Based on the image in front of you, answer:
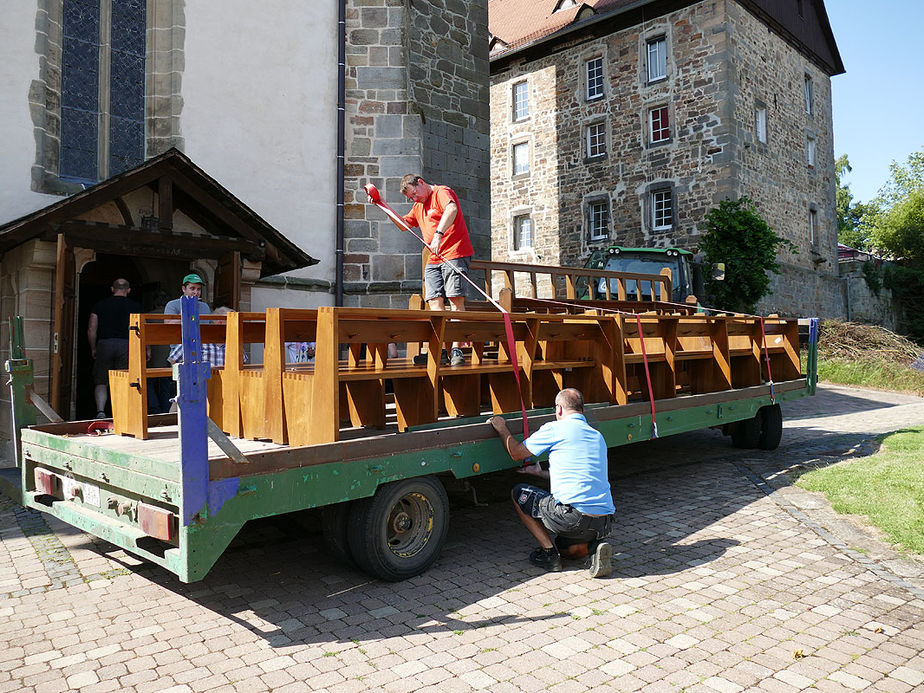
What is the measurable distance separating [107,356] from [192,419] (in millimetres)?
5084

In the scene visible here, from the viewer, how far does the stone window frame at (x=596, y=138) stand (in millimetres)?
25391

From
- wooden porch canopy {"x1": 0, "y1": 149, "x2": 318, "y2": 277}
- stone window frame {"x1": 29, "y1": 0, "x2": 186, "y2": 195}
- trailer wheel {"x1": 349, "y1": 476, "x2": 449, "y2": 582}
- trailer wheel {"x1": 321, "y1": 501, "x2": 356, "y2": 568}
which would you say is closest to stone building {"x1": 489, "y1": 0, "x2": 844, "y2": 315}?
stone window frame {"x1": 29, "y1": 0, "x2": 186, "y2": 195}

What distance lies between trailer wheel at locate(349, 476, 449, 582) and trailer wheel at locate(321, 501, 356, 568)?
0.06 m

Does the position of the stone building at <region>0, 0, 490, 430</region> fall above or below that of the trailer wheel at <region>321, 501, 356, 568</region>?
above

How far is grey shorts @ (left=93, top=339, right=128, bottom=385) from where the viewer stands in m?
7.71

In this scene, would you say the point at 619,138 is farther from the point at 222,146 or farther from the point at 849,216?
the point at 849,216

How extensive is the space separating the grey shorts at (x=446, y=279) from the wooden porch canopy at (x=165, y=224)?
3.29 m

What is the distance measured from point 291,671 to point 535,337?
274cm

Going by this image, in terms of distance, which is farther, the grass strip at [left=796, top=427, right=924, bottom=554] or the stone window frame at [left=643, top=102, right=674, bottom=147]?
the stone window frame at [left=643, top=102, right=674, bottom=147]

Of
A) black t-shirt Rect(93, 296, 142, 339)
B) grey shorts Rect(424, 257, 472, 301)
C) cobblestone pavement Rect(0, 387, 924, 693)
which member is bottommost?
cobblestone pavement Rect(0, 387, 924, 693)

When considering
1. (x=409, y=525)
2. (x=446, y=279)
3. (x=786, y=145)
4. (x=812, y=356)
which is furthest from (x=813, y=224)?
(x=409, y=525)

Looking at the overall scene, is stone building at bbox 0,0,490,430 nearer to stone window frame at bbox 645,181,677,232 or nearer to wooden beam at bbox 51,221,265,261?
wooden beam at bbox 51,221,265,261

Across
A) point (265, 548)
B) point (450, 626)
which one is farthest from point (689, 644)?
point (265, 548)

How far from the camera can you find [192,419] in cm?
332
